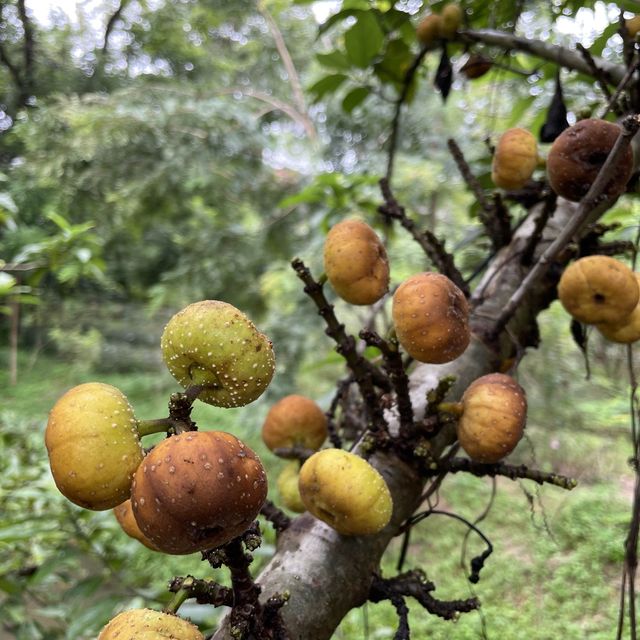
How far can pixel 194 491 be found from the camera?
449 millimetres

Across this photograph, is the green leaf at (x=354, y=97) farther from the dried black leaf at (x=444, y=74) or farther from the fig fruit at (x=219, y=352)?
the fig fruit at (x=219, y=352)

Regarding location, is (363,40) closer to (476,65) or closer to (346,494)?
(476,65)

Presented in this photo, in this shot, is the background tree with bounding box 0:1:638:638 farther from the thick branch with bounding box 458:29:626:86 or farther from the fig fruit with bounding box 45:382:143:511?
the fig fruit with bounding box 45:382:143:511

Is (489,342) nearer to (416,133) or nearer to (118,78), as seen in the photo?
(416,133)

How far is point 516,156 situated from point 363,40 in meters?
0.74

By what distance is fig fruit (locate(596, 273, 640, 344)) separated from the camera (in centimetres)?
92

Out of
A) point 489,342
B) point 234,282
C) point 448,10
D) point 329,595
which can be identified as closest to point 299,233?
point 234,282

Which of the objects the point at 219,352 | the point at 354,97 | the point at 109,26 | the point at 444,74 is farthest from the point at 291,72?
the point at 219,352

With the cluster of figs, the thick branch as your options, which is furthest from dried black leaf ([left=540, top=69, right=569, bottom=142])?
the cluster of figs

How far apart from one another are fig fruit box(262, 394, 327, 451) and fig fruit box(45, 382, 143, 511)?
469 mm

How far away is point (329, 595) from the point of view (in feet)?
2.15

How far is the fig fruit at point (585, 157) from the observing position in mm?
816

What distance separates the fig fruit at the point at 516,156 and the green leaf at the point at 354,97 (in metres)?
0.88

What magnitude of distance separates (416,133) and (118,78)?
388cm
